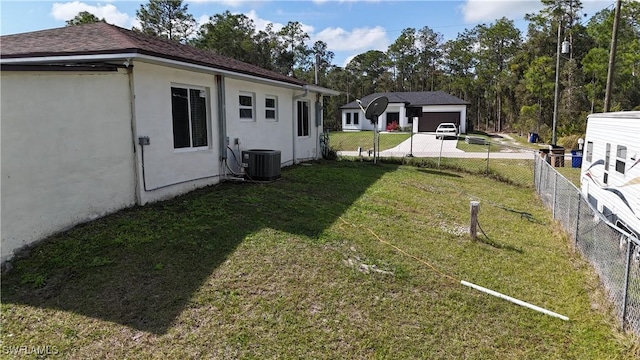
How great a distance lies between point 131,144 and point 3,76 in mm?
2248

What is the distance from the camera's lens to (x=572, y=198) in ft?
24.3

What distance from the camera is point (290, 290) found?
186 inches

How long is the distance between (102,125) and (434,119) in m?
37.7

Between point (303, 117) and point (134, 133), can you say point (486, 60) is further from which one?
point (134, 133)

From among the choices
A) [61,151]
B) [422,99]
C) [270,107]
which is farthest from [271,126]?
[422,99]

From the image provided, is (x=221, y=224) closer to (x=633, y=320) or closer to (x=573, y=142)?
(x=633, y=320)

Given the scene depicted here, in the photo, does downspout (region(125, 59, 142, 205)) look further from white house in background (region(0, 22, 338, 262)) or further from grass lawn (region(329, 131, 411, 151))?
grass lawn (region(329, 131, 411, 151))

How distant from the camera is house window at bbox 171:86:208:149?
8.16 m

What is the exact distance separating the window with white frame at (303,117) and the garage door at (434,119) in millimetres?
27348

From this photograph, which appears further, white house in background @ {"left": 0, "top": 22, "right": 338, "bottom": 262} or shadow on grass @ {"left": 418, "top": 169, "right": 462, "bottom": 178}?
shadow on grass @ {"left": 418, "top": 169, "right": 462, "bottom": 178}

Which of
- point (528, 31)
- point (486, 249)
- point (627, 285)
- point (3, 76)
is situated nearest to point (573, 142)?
point (528, 31)

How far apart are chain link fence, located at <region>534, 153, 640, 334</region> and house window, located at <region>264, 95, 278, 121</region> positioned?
773 centimetres

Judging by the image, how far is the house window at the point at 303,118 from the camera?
14907 millimetres

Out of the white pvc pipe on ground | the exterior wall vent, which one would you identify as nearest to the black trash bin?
the exterior wall vent
